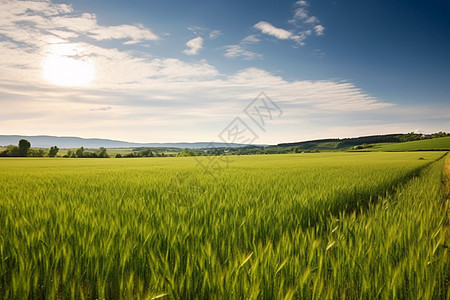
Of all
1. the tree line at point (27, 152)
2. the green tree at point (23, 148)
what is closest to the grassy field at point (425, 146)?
the tree line at point (27, 152)

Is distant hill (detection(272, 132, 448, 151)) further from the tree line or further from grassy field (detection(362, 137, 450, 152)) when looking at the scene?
the tree line

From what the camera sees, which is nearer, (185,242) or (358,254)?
(358,254)

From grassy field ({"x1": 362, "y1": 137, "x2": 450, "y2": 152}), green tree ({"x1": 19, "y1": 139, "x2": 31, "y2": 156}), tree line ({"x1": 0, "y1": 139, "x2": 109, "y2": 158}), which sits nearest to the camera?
tree line ({"x1": 0, "y1": 139, "x2": 109, "y2": 158})

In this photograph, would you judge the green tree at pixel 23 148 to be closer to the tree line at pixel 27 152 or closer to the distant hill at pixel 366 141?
the tree line at pixel 27 152

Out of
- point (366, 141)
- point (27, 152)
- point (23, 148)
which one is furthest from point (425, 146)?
point (23, 148)

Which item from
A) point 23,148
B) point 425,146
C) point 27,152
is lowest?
point 425,146

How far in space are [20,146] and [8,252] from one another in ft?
238

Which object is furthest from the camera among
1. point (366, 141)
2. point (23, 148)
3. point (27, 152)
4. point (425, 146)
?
point (366, 141)

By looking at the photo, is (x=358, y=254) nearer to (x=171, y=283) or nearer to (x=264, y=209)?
(x=171, y=283)

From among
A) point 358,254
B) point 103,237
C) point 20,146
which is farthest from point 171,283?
point 20,146

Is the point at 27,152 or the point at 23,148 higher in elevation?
the point at 23,148

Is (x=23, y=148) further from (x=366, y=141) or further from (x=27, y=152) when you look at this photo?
(x=366, y=141)

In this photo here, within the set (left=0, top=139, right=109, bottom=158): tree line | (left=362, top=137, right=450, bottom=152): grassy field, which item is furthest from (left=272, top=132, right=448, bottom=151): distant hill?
(left=0, top=139, right=109, bottom=158): tree line

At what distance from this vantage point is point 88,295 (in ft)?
6.15
